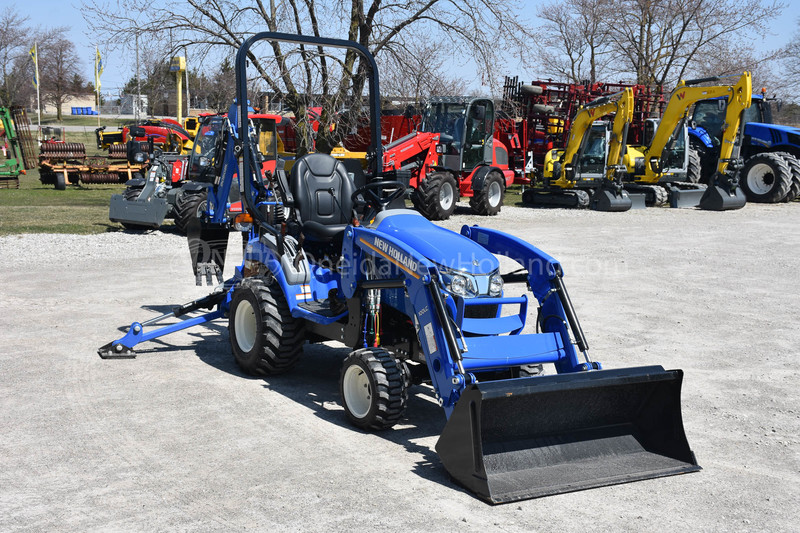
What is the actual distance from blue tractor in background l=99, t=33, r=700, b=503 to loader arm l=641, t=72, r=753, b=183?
1467cm

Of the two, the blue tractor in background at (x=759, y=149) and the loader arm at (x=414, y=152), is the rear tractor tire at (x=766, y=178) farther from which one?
the loader arm at (x=414, y=152)

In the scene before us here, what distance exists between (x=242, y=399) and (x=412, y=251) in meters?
1.84

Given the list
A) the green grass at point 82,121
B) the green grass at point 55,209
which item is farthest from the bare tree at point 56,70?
the green grass at point 55,209

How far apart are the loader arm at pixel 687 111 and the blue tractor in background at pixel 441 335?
14.7 metres

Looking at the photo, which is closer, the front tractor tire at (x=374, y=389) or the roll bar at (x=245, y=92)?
the front tractor tire at (x=374, y=389)

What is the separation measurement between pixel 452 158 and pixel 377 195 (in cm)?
1296

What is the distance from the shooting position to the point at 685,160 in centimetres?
2236

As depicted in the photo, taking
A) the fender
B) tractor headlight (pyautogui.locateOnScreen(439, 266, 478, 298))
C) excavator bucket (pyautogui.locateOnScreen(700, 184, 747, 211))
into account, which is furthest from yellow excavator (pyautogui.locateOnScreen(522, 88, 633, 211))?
tractor headlight (pyautogui.locateOnScreen(439, 266, 478, 298))

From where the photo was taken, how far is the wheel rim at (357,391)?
5266mm

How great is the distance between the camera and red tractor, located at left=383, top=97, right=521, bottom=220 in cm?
1789

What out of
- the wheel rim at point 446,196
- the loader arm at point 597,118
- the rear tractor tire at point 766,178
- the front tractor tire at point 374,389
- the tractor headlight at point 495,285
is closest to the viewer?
the front tractor tire at point 374,389

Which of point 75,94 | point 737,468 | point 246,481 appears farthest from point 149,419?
point 75,94

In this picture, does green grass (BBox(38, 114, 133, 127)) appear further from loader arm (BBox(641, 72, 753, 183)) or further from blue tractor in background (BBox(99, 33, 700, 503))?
blue tractor in background (BBox(99, 33, 700, 503))

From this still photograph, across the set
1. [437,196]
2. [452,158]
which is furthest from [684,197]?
[437,196]
